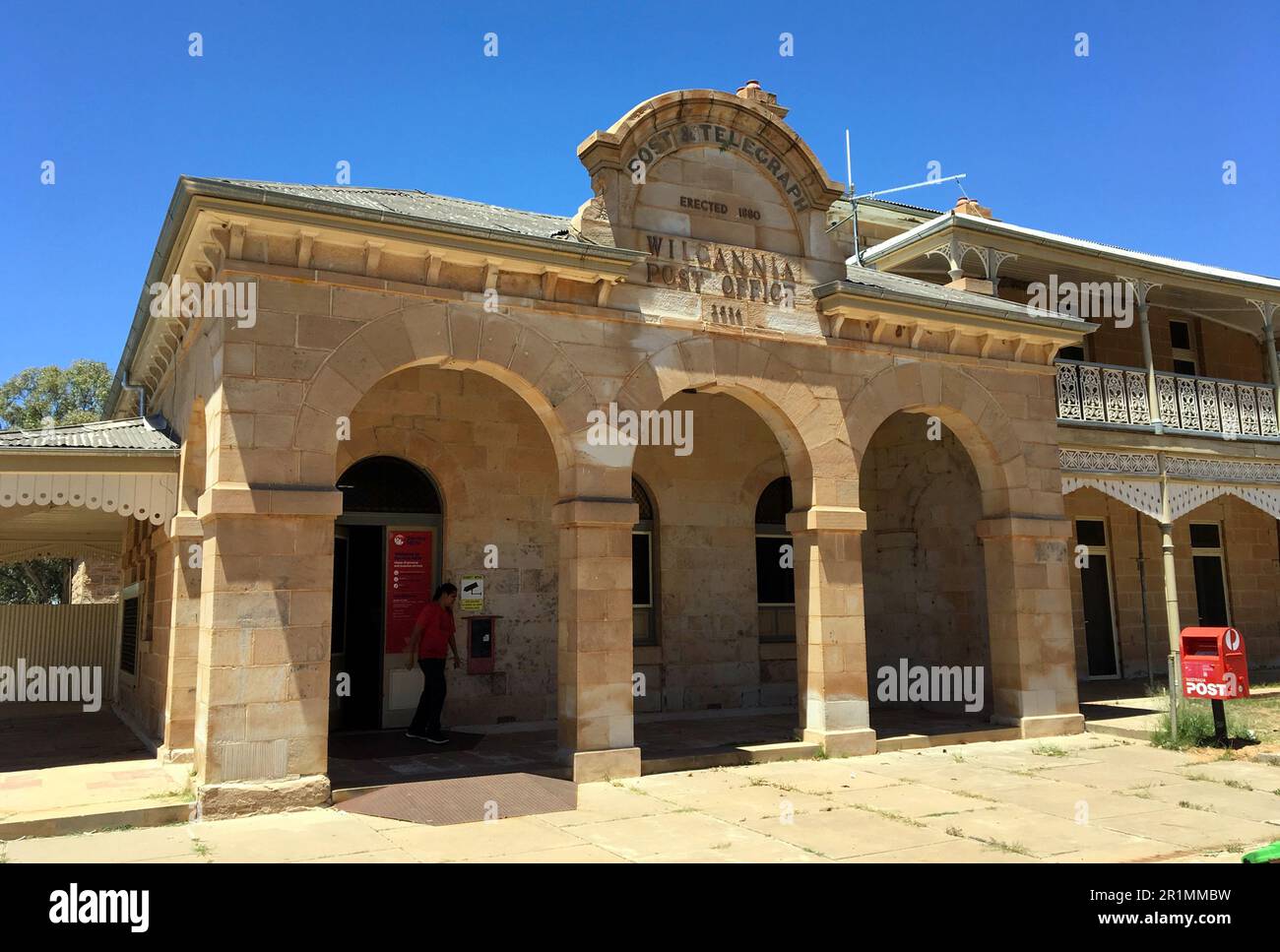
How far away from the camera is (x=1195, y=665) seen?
977 centimetres

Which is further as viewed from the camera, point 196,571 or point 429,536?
point 429,536

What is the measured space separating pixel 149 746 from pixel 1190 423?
14603 mm

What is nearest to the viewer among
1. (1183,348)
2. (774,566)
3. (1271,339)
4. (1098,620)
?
(774,566)

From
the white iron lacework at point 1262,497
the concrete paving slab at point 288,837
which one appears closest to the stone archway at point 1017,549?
the white iron lacework at point 1262,497

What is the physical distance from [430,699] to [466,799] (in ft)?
8.85

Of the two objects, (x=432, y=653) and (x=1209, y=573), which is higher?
(x=1209, y=573)

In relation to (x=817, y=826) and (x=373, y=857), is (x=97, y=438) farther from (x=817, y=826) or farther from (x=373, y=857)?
(x=817, y=826)

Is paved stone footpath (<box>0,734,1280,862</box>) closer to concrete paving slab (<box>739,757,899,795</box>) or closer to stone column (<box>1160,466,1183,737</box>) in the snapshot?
concrete paving slab (<box>739,757,899,795</box>)

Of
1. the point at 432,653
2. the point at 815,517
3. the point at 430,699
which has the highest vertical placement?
the point at 815,517

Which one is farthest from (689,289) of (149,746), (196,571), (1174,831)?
(149,746)

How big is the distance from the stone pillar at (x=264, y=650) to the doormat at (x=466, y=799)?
1.66 feet

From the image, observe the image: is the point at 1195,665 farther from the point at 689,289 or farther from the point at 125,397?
the point at 125,397

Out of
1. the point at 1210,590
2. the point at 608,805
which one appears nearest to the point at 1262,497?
the point at 1210,590

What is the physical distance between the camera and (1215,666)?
31.4ft
